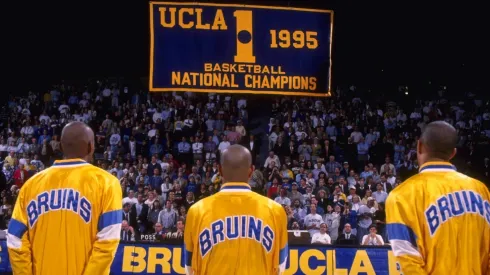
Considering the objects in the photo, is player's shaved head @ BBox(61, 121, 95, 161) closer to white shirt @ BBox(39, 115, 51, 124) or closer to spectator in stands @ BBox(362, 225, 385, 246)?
spectator in stands @ BBox(362, 225, 385, 246)

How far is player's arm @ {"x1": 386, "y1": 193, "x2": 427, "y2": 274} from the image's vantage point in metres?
3.59

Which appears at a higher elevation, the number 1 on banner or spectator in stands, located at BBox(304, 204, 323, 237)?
the number 1 on banner

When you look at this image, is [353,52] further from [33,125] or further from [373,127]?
[33,125]

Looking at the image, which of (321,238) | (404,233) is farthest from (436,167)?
(321,238)

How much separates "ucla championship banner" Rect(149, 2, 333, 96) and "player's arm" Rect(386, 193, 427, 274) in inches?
246

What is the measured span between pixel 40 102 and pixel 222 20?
15.1 meters

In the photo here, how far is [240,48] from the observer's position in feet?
32.9

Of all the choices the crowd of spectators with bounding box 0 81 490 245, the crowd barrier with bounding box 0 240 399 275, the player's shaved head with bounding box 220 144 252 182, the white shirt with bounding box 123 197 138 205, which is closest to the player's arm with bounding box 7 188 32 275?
the player's shaved head with bounding box 220 144 252 182

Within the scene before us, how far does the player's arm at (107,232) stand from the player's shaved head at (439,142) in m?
1.80

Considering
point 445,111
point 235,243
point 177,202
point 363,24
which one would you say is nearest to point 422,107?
point 445,111

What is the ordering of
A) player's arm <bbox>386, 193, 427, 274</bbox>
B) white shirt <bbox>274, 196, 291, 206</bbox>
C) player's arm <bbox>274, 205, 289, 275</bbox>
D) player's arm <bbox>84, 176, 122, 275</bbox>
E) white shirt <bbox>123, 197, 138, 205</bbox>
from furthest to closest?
white shirt <bbox>123, 197, 138, 205</bbox> → white shirt <bbox>274, 196, 291, 206</bbox> → player's arm <bbox>274, 205, 289, 275</bbox> → player's arm <bbox>84, 176, 122, 275</bbox> → player's arm <bbox>386, 193, 427, 274</bbox>

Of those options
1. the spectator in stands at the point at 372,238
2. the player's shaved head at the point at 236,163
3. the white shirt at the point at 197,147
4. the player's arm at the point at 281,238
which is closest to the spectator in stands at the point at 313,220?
the spectator in stands at the point at 372,238

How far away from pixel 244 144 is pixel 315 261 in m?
8.16

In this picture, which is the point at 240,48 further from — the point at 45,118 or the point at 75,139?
the point at 45,118
